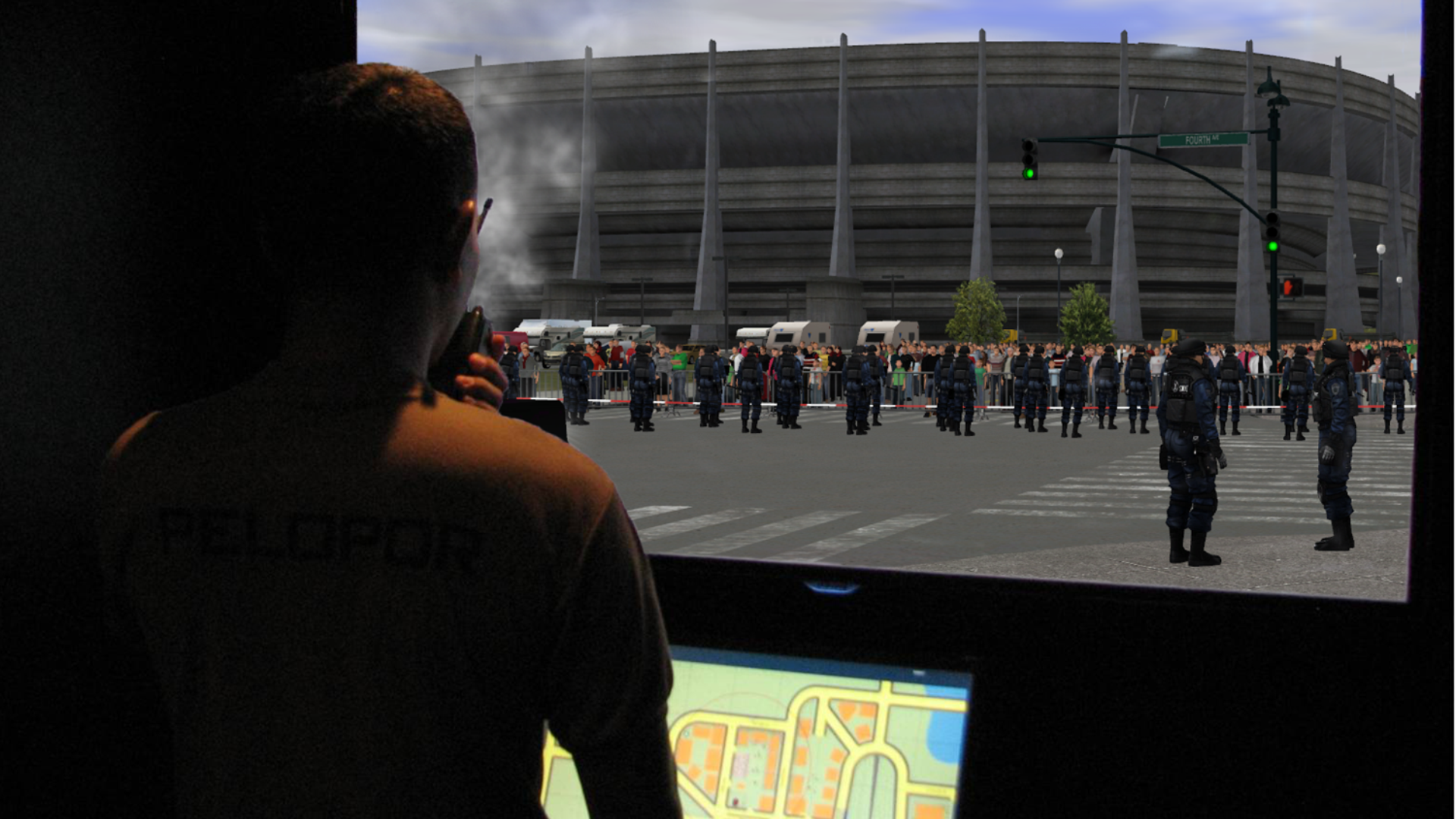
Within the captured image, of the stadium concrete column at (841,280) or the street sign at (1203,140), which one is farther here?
the stadium concrete column at (841,280)

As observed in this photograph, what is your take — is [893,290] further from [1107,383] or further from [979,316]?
[1107,383]

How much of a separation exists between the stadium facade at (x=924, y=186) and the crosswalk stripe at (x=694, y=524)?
198 ft

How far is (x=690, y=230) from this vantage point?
89250 mm

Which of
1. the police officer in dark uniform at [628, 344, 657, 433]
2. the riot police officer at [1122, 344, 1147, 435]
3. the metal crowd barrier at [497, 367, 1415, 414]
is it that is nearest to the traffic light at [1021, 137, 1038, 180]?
the metal crowd barrier at [497, 367, 1415, 414]

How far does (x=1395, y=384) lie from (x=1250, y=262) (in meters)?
50.8

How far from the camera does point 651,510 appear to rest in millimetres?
13711

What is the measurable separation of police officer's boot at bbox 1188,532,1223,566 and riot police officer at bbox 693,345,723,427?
1750 cm

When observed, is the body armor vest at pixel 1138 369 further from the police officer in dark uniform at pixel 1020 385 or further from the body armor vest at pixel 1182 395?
the body armor vest at pixel 1182 395

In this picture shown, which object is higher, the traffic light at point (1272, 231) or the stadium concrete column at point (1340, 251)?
the stadium concrete column at point (1340, 251)

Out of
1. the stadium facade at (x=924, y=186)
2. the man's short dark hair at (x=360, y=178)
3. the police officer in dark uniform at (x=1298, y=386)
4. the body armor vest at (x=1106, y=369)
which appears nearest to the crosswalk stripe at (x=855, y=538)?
the man's short dark hair at (x=360, y=178)

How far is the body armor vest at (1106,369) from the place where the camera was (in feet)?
89.5

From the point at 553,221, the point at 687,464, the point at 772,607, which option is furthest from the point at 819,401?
the point at 553,221

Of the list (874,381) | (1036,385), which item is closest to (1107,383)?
(1036,385)

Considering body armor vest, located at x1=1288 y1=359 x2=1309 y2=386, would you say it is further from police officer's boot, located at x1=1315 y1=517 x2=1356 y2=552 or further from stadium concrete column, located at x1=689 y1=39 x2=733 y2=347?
stadium concrete column, located at x1=689 y1=39 x2=733 y2=347
